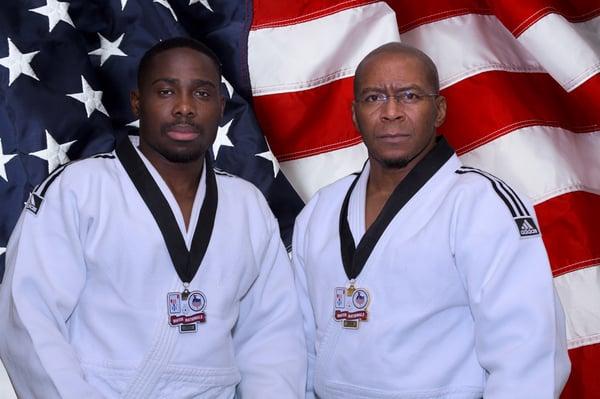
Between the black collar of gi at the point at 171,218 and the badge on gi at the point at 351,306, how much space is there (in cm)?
48

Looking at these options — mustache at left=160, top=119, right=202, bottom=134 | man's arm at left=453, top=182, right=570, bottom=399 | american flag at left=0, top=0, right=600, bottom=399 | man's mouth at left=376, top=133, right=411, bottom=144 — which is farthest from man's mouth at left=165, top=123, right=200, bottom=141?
man's arm at left=453, top=182, right=570, bottom=399

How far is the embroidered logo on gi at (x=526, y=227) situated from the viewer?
295 cm

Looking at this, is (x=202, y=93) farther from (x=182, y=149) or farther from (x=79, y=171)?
(x=79, y=171)

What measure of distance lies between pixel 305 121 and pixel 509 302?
1683 mm

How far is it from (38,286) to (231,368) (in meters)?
0.70

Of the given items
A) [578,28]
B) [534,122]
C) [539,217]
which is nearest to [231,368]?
[539,217]

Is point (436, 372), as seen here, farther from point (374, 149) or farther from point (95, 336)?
point (95, 336)

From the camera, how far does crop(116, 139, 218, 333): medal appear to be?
3076mm

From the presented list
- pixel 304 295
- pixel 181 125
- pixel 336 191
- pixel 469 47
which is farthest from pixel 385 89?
pixel 469 47

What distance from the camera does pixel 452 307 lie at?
3.04 meters

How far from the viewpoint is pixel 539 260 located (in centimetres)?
294

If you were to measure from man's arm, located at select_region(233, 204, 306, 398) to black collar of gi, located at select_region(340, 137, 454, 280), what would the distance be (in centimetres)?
34

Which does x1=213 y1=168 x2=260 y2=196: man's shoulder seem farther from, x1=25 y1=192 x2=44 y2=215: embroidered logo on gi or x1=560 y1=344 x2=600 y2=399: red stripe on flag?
x1=560 y1=344 x2=600 y2=399: red stripe on flag

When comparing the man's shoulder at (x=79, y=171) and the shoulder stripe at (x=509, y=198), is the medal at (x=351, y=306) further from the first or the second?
the man's shoulder at (x=79, y=171)
